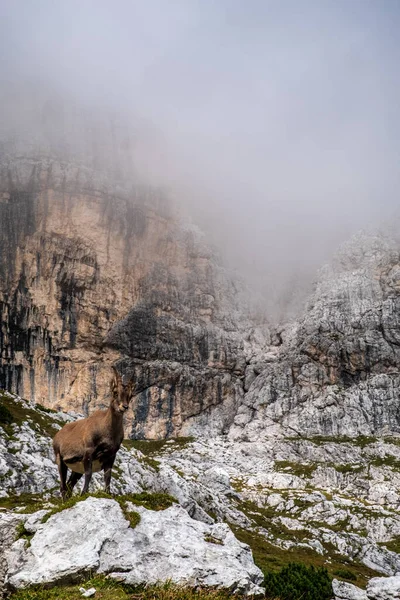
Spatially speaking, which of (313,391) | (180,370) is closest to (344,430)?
(313,391)

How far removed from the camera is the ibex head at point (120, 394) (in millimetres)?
15594

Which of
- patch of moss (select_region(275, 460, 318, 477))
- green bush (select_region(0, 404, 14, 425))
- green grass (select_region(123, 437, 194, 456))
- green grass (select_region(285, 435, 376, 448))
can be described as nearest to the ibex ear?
green bush (select_region(0, 404, 14, 425))

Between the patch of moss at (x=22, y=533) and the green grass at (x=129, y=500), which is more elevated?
the green grass at (x=129, y=500)

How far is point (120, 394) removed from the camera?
15781 mm

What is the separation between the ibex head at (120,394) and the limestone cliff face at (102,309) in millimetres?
145577

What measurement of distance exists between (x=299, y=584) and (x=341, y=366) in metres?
154

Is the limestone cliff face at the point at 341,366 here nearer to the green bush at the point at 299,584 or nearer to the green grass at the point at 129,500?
the green bush at the point at 299,584

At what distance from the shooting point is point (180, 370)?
168m

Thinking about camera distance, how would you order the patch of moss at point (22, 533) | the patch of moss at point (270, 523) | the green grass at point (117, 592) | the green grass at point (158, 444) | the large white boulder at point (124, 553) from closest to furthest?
the green grass at point (117, 592), the large white boulder at point (124, 553), the patch of moss at point (22, 533), the patch of moss at point (270, 523), the green grass at point (158, 444)

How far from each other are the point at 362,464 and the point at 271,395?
1815 inches

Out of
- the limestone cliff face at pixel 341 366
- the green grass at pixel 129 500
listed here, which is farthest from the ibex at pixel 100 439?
the limestone cliff face at pixel 341 366

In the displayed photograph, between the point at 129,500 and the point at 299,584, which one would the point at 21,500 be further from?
the point at 129,500

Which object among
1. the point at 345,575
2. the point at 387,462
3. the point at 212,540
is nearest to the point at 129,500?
the point at 212,540

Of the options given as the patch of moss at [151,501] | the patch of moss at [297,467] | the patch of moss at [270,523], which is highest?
the patch of moss at [151,501]
